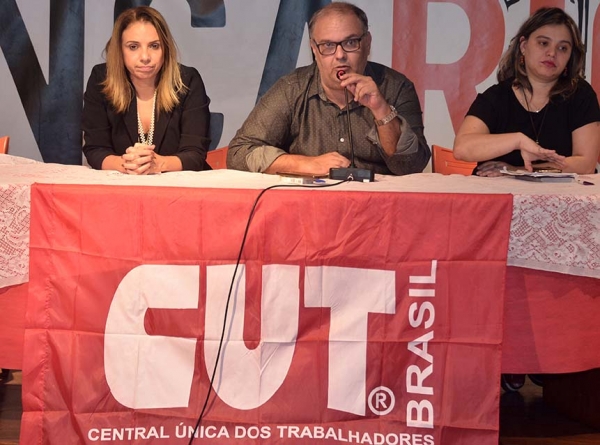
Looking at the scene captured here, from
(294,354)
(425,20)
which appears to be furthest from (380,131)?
(425,20)

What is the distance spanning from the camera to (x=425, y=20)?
13.6ft

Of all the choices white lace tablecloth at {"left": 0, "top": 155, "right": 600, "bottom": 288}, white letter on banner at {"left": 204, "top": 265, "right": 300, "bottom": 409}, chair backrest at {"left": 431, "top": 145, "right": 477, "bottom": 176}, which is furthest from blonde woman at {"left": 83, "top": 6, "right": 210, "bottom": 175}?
chair backrest at {"left": 431, "top": 145, "right": 477, "bottom": 176}

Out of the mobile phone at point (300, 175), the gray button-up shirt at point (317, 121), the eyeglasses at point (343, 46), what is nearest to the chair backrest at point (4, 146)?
the gray button-up shirt at point (317, 121)

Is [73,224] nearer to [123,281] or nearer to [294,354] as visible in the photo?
[123,281]

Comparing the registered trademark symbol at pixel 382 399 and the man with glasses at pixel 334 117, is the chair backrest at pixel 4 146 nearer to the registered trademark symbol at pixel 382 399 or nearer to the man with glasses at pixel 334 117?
the man with glasses at pixel 334 117

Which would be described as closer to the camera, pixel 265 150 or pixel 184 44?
pixel 265 150

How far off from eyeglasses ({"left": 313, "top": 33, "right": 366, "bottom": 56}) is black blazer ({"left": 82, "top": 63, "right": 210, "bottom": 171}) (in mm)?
572

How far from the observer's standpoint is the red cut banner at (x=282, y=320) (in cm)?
213

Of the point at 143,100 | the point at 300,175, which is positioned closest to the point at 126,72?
the point at 143,100

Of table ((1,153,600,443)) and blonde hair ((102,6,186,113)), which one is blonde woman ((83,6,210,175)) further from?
table ((1,153,600,443))

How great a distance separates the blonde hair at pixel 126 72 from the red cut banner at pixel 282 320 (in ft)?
3.09

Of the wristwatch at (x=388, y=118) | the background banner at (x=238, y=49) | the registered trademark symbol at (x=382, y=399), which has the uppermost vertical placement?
the background banner at (x=238, y=49)

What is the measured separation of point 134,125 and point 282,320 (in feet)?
3.96

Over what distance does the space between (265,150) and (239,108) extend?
1554 millimetres
